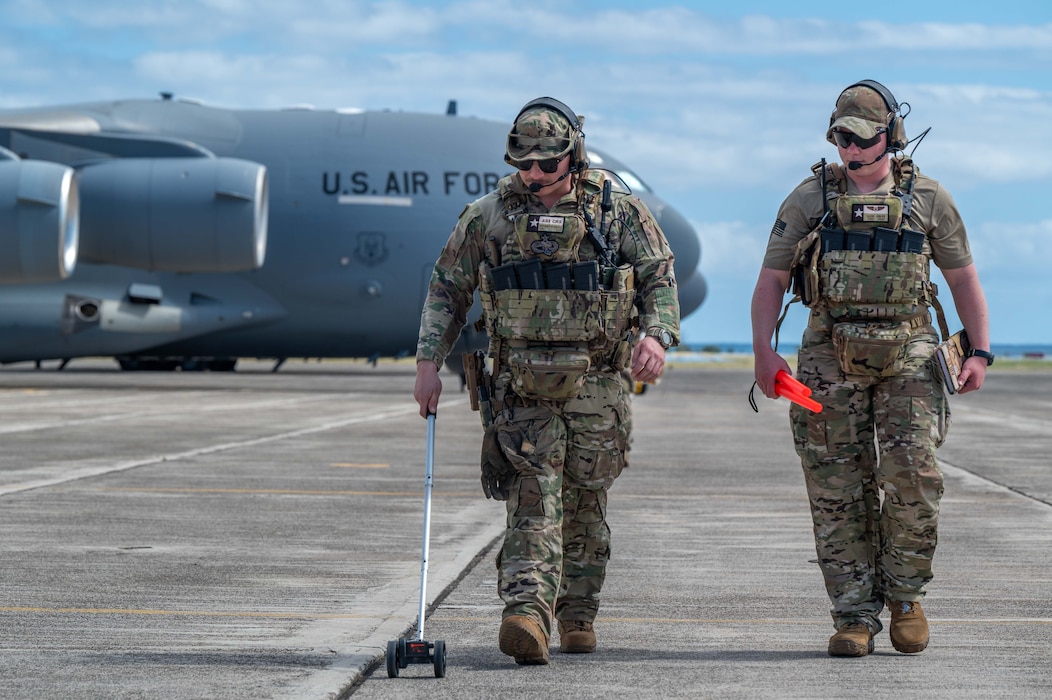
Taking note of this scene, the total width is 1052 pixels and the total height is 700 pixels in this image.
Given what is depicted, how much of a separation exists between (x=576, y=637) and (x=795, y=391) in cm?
114

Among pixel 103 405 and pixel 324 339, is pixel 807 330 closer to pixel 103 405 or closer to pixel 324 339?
pixel 103 405

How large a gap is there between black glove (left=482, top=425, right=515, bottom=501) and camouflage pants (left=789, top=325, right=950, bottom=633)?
110cm

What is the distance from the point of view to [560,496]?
17.2 ft

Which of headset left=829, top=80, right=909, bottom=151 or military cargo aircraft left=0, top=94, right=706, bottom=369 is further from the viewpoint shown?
military cargo aircraft left=0, top=94, right=706, bottom=369

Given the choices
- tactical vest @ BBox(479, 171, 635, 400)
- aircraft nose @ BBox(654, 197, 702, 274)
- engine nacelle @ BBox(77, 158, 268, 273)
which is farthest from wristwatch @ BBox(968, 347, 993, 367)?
aircraft nose @ BBox(654, 197, 702, 274)

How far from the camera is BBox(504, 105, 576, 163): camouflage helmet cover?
5.25 m

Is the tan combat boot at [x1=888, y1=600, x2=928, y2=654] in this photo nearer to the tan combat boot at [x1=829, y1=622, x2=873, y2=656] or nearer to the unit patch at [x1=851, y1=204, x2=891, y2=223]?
the tan combat boot at [x1=829, y1=622, x2=873, y2=656]

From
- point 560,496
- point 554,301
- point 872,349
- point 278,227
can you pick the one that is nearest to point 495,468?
point 560,496

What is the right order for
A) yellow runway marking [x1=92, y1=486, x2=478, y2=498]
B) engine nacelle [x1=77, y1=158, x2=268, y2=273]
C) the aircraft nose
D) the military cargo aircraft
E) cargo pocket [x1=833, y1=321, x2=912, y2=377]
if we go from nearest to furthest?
cargo pocket [x1=833, y1=321, x2=912, y2=377]
yellow runway marking [x1=92, y1=486, x2=478, y2=498]
engine nacelle [x1=77, y1=158, x2=268, y2=273]
the military cargo aircraft
the aircraft nose

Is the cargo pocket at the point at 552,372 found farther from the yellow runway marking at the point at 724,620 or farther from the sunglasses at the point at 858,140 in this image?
the sunglasses at the point at 858,140

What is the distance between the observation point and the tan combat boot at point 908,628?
525 cm

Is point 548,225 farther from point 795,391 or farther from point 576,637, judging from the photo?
point 576,637

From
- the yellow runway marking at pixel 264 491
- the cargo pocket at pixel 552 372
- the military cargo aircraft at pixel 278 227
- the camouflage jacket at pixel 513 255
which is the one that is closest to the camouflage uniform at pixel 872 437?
the camouflage jacket at pixel 513 255

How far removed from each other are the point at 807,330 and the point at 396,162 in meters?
20.9
